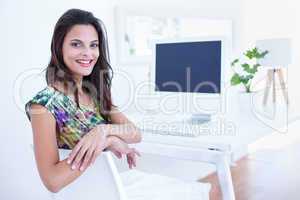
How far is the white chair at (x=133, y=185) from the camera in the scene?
0.98 meters

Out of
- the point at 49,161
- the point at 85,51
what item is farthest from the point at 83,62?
the point at 49,161

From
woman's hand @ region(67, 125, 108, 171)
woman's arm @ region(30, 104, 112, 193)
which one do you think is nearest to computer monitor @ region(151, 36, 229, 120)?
woman's hand @ region(67, 125, 108, 171)

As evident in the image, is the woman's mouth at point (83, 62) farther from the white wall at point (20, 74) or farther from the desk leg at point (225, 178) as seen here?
the desk leg at point (225, 178)

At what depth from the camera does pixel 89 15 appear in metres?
1.28

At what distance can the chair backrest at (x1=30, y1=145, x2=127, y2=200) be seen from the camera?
38.5 inches

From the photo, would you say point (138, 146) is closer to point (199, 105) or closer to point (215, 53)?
point (199, 105)

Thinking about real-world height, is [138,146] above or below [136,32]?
below

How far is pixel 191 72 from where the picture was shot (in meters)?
1.90

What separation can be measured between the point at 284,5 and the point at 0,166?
444 centimetres

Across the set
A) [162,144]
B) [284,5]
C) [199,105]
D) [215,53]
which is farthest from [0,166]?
[284,5]

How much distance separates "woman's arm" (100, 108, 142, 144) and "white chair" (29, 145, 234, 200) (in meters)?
0.17

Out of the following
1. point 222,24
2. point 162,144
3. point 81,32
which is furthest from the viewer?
point 222,24

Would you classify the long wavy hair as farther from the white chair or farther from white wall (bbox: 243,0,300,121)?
white wall (bbox: 243,0,300,121)

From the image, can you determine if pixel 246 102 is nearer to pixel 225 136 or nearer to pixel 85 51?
pixel 225 136
